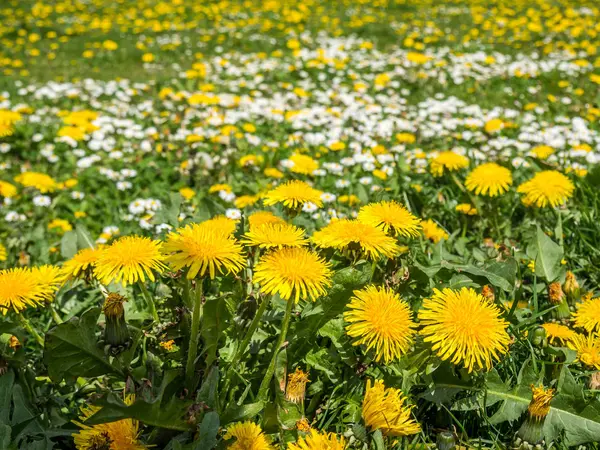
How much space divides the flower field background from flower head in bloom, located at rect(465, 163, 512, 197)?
1 centimetres

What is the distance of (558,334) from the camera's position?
6.60 ft

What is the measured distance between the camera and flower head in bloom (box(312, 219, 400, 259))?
170cm

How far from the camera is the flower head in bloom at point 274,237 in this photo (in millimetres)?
1616

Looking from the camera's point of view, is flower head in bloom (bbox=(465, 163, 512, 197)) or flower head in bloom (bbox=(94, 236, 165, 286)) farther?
flower head in bloom (bbox=(465, 163, 512, 197))

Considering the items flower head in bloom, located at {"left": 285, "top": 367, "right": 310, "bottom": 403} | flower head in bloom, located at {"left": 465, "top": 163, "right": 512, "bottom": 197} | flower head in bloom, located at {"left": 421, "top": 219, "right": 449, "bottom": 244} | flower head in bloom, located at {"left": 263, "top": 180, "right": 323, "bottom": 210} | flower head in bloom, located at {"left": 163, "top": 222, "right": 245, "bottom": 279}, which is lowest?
flower head in bloom, located at {"left": 421, "top": 219, "right": 449, "bottom": 244}

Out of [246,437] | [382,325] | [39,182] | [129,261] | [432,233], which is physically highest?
[129,261]

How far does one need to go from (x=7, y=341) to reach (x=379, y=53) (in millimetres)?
7160

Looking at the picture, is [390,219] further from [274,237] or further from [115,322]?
[115,322]

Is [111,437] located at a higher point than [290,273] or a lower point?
lower

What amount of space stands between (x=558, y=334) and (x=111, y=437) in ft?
4.99

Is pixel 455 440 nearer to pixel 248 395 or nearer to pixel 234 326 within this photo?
pixel 248 395

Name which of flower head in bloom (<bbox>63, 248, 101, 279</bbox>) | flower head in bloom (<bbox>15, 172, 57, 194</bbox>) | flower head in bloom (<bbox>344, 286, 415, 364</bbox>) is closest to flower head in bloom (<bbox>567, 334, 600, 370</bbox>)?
flower head in bloom (<bbox>344, 286, 415, 364</bbox>)

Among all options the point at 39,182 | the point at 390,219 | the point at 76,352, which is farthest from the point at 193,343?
the point at 39,182

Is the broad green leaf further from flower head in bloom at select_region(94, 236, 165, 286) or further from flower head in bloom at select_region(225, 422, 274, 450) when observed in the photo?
flower head in bloom at select_region(225, 422, 274, 450)
